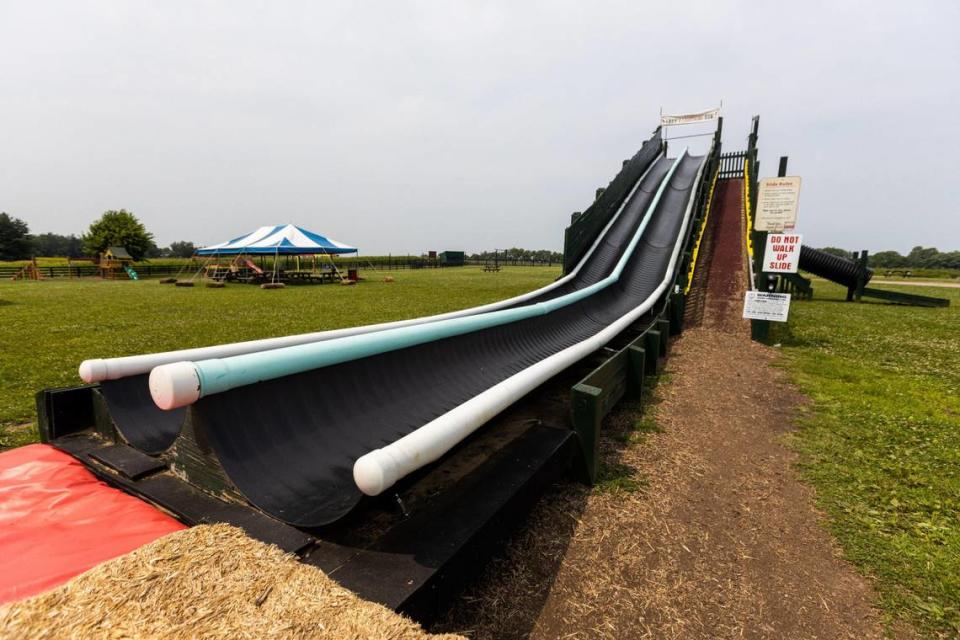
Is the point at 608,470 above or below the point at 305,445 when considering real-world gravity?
below

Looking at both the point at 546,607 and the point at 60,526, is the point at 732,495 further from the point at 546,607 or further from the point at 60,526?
the point at 60,526

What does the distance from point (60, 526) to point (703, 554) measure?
3277 millimetres

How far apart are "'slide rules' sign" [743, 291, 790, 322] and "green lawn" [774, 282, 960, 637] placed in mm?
611

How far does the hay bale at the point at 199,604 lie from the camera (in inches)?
47.2

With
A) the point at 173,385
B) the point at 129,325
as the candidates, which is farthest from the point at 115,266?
the point at 173,385

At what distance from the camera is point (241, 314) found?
1115cm

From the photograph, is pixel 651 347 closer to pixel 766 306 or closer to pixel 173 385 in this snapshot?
pixel 766 306

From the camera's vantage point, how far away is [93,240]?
41.4m

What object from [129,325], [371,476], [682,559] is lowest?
[682,559]

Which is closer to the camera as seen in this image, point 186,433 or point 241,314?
point 186,433

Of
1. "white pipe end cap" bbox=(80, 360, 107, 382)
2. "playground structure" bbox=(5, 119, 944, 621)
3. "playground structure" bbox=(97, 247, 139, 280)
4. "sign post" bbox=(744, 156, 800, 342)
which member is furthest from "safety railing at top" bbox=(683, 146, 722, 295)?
"playground structure" bbox=(97, 247, 139, 280)

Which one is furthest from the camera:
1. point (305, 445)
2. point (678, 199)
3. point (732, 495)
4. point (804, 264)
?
point (804, 264)

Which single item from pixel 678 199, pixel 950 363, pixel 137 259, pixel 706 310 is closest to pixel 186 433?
pixel 706 310

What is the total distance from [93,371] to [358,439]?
1.63m
